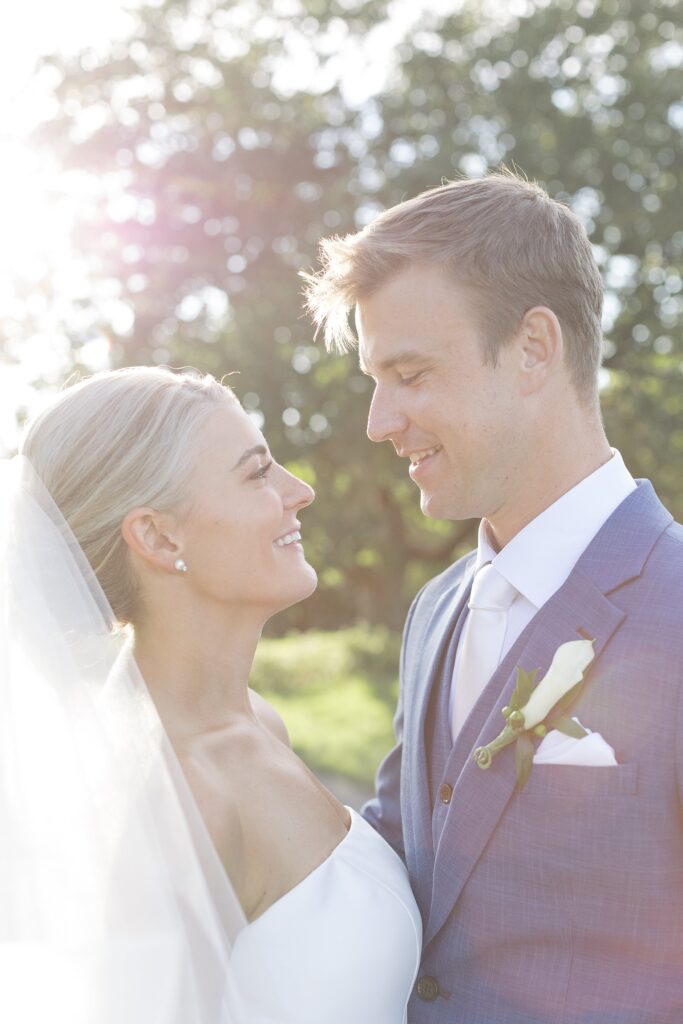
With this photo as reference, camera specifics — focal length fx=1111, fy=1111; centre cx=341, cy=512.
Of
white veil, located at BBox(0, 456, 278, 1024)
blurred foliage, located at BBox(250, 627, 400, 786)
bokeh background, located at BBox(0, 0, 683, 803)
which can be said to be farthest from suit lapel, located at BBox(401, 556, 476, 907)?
bokeh background, located at BBox(0, 0, 683, 803)

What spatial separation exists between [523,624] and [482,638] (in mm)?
131

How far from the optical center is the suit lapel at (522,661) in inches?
102

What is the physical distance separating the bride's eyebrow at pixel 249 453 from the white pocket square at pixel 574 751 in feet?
3.69

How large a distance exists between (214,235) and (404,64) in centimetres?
352

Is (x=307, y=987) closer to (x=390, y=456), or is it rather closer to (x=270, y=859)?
(x=270, y=859)

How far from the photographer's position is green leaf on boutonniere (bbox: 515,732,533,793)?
2.51 m

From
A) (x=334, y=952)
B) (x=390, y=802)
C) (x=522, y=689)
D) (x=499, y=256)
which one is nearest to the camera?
(x=522, y=689)

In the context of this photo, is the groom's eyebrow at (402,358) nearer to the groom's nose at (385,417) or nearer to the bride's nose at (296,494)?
the groom's nose at (385,417)

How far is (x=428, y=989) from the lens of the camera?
8.94 ft

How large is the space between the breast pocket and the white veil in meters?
0.76

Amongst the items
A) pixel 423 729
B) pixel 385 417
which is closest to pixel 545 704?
pixel 423 729

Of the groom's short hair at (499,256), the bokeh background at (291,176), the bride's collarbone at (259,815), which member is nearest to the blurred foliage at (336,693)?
the bokeh background at (291,176)

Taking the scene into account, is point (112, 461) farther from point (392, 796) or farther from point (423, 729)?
point (392, 796)

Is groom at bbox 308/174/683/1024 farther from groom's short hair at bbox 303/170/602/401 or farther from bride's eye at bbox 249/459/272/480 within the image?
bride's eye at bbox 249/459/272/480
